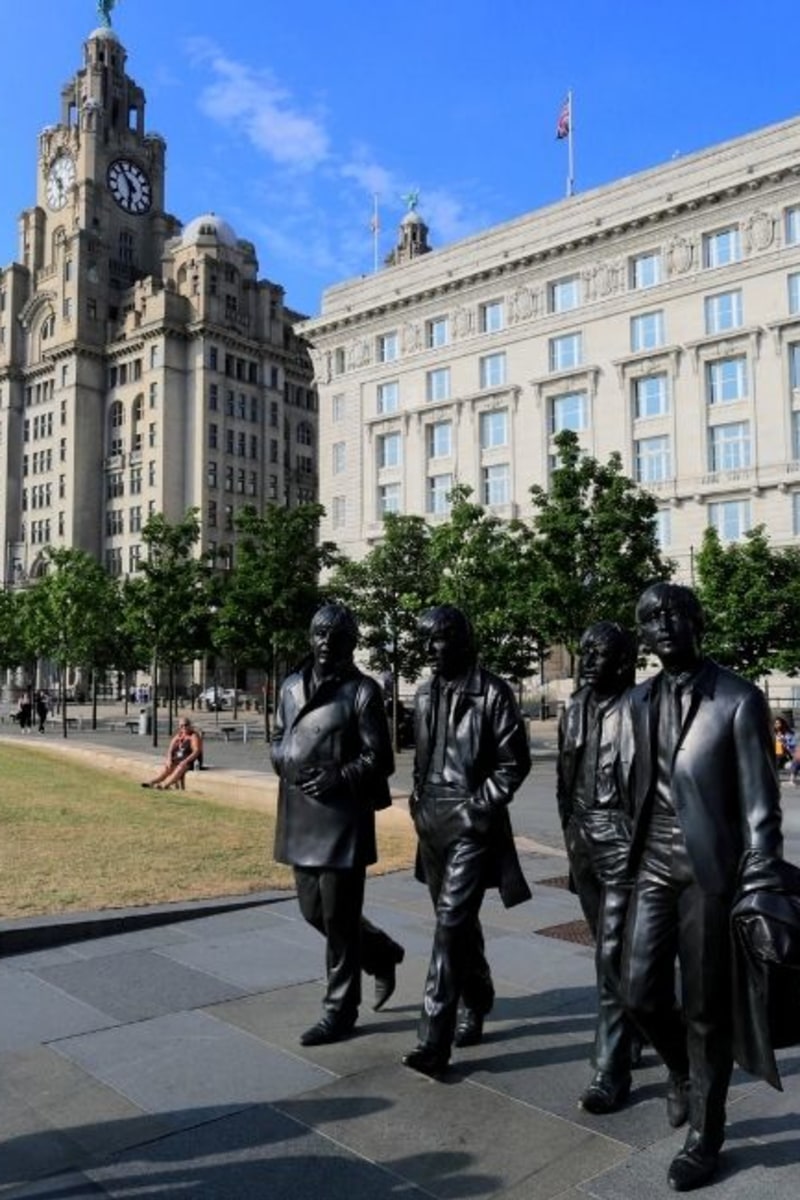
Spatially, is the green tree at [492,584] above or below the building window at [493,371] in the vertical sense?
below

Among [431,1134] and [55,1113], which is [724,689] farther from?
[55,1113]

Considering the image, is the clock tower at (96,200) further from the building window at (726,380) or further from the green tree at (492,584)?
the green tree at (492,584)

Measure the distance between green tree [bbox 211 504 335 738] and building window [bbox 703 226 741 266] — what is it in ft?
95.0

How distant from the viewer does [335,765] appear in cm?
525

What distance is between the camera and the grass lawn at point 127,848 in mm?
8453

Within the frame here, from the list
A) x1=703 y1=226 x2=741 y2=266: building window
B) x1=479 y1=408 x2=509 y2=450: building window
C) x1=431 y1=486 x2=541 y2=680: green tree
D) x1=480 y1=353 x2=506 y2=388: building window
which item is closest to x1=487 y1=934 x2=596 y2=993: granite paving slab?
x1=431 y1=486 x2=541 y2=680: green tree

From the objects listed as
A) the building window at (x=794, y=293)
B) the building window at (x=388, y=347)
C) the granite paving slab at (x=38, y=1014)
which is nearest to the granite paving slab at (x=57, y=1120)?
the granite paving slab at (x=38, y=1014)

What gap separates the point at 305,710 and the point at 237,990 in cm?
191

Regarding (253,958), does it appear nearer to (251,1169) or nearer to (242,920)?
(242,920)

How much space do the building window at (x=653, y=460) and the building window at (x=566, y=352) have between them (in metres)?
6.12

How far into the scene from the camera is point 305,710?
17.7 feet

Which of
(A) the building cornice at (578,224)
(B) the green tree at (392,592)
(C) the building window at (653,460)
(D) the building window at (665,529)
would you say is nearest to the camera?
(B) the green tree at (392,592)

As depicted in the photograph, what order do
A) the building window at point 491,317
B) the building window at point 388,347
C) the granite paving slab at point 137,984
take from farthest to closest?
the building window at point 388,347, the building window at point 491,317, the granite paving slab at point 137,984

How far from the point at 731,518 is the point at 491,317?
768 inches
